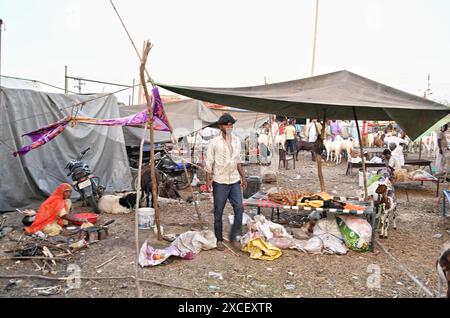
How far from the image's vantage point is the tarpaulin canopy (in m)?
4.97

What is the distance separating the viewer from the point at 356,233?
5207mm

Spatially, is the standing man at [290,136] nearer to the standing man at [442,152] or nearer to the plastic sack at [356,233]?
the standing man at [442,152]

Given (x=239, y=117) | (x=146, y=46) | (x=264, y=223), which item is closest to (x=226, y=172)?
(x=264, y=223)

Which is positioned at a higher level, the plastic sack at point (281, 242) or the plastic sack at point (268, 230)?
the plastic sack at point (268, 230)

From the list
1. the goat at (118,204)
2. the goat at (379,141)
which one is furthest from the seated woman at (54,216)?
the goat at (379,141)

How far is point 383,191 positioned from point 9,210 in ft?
23.5

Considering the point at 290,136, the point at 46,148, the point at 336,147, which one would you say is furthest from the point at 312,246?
the point at 336,147

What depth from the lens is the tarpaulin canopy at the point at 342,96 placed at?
16.3 feet

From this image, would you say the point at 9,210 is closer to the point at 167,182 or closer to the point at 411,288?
the point at 167,182

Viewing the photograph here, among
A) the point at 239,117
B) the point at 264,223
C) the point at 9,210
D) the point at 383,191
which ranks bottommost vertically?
the point at 9,210

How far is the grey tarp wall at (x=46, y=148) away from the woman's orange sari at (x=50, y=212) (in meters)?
1.64

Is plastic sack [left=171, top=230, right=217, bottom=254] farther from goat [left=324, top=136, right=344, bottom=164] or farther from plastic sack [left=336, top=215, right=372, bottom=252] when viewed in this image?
goat [left=324, top=136, right=344, bottom=164]

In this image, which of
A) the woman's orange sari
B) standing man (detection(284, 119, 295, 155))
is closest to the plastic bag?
the woman's orange sari
